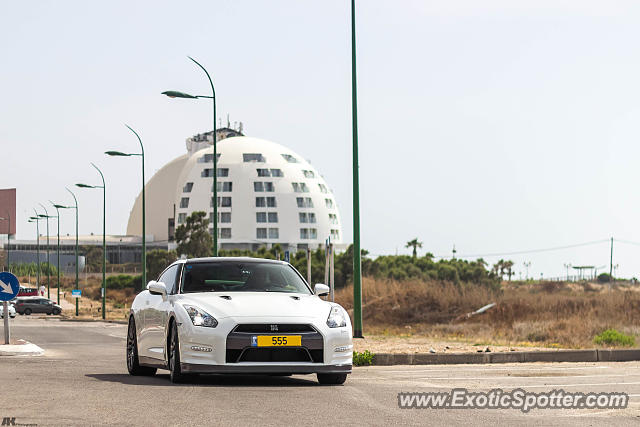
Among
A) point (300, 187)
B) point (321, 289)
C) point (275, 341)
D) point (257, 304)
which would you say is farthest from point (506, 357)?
point (300, 187)

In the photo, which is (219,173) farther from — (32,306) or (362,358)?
(362,358)

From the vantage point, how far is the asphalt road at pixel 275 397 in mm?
8820

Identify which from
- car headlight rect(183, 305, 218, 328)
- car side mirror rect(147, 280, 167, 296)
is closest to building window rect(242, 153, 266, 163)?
car side mirror rect(147, 280, 167, 296)

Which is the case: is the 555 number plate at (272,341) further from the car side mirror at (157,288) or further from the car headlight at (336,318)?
the car side mirror at (157,288)

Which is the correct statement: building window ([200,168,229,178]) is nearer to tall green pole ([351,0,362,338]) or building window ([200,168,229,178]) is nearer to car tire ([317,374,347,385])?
tall green pole ([351,0,362,338])

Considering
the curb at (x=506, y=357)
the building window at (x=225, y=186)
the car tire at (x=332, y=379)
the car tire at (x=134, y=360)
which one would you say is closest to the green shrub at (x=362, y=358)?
the curb at (x=506, y=357)

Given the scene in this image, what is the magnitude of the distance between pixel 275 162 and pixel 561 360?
13596 cm

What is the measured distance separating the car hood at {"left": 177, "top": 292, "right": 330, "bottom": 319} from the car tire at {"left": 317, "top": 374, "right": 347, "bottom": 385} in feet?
2.61

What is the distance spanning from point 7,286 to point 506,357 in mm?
9759

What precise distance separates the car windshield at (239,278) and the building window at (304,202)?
141 metres

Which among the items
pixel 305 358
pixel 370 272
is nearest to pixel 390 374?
pixel 305 358

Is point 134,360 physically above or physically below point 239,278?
below

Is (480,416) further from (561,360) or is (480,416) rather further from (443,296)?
(443,296)

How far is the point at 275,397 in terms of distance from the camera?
10.5 m
